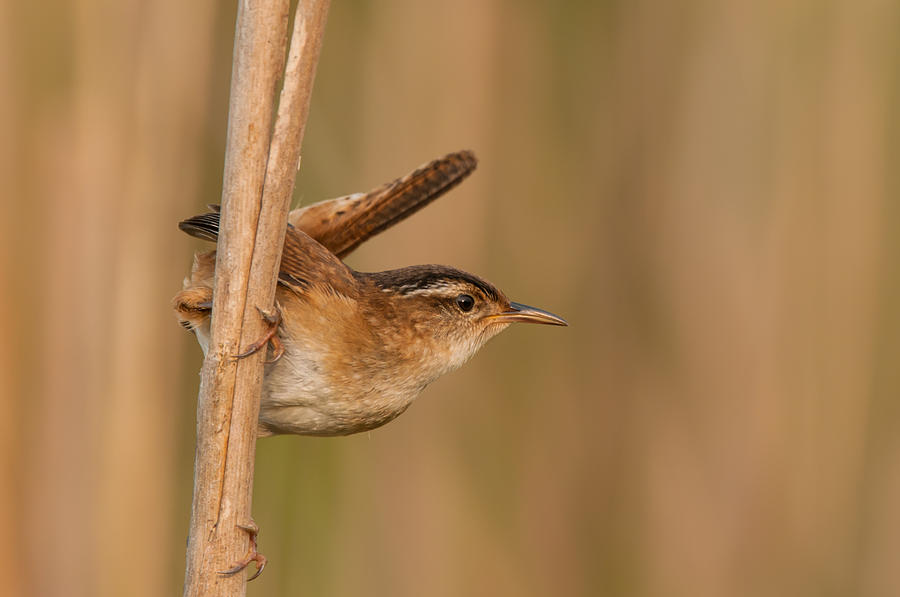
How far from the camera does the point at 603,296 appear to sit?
3205mm

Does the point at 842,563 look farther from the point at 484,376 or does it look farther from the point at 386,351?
the point at 386,351

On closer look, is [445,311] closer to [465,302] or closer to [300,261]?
[465,302]

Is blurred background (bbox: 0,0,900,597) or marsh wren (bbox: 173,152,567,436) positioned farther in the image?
blurred background (bbox: 0,0,900,597)

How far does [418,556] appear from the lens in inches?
121

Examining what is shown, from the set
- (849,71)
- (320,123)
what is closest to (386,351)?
(320,123)

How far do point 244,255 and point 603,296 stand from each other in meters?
1.87

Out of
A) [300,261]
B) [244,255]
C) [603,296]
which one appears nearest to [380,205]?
[300,261]

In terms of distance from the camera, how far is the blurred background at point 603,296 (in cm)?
288

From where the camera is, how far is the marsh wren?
199 centimetres

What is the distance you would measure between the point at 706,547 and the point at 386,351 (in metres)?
1.58

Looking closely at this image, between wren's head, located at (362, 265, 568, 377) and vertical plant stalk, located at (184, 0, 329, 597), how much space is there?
653mm

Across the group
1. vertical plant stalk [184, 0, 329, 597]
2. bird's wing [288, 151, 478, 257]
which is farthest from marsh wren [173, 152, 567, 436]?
vertical plant stalk [184, 0, 329, 597]

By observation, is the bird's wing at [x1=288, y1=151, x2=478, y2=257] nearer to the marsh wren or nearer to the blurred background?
the marsh wren

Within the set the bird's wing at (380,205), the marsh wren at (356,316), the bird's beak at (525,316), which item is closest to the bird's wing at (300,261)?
the marsh wren at (356,316)
